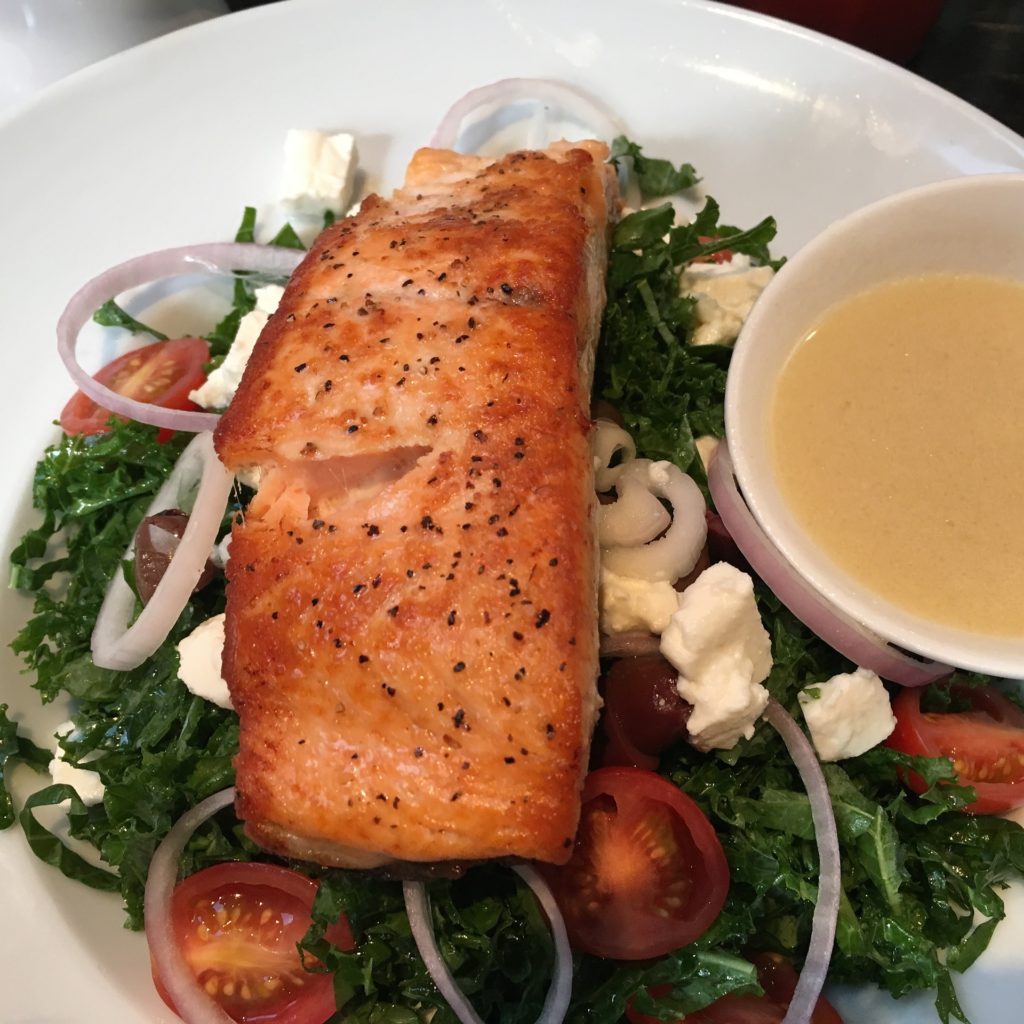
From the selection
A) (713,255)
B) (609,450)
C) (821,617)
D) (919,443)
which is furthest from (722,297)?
(821,617)

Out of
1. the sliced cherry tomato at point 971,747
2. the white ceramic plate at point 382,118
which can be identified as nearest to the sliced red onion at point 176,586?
the white ceramic plate at point 382,118

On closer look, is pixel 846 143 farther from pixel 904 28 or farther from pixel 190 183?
pixel 190 183

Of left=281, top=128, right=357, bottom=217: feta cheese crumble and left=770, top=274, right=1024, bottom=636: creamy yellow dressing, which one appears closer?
left=770, top=274, right=1024, bottom=636: creamy yellow dressing

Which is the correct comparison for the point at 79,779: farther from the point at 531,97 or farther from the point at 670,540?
the point at 531,97

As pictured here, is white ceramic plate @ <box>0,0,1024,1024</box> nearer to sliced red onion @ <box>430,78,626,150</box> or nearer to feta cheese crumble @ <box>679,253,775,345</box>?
Answer: sliced red onion @ <box>430,78,626,150</box>

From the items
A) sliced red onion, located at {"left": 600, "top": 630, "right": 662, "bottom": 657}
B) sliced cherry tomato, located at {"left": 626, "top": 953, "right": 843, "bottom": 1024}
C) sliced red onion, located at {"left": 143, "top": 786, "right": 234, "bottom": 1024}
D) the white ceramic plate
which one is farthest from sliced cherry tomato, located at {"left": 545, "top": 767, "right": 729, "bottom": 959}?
the white ceramic plate
